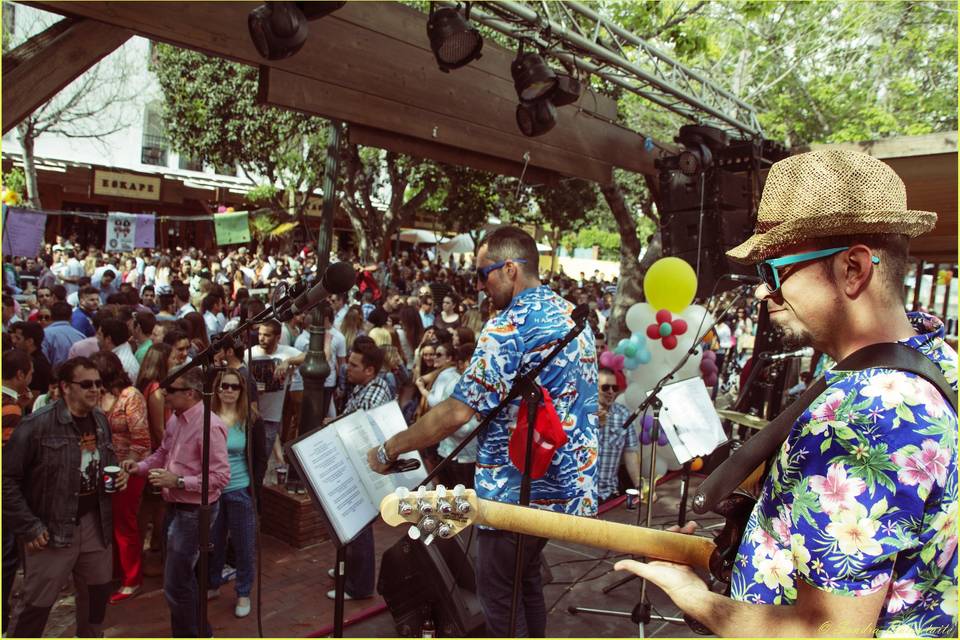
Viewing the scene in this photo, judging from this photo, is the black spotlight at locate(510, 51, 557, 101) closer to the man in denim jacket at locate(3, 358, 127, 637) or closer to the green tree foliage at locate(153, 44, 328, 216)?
the man in denim jacket at locate(3, 358, 127, 637)

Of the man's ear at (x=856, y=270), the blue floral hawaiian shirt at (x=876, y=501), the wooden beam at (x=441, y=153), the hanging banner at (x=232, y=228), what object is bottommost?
the blue floral hawaiian shirt at (x=876, y=501)

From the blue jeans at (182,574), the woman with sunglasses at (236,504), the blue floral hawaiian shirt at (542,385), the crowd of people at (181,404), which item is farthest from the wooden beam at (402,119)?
the blue jeans at (182,574)

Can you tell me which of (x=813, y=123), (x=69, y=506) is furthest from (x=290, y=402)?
(x=813, y=123)

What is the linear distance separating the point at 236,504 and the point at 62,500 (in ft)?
3.61

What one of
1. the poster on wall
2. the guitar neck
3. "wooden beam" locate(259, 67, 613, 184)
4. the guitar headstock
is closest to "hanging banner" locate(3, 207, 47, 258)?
the poster on wall

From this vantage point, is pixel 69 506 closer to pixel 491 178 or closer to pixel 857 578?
pixel 857 578

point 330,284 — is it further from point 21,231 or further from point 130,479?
point 21,231

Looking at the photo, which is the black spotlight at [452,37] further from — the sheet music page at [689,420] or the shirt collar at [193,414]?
the shirt collar at [193,414]

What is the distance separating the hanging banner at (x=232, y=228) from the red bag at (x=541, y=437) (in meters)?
11.3

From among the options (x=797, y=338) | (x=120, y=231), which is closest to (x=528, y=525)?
(x=797, y=338)

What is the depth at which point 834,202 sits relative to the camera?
4.47 feet

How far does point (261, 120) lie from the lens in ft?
61.9

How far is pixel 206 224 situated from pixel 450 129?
78.7 ft

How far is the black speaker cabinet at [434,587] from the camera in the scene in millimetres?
2916
